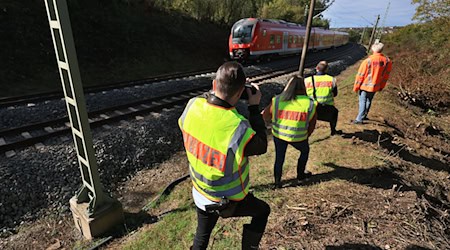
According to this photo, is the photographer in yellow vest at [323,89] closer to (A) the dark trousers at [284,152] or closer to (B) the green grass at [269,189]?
(B) the green grass at [269,189]

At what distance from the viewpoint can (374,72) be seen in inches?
233

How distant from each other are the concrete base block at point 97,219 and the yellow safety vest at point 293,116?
2.69 metres

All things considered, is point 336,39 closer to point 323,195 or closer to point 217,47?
point 217,47

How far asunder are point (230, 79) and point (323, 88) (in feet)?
13.1

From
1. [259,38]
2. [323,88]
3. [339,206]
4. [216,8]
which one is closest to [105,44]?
[259,38]

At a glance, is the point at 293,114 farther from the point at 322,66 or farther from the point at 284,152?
the point at 322,66

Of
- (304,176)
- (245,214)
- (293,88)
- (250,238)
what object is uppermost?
(293,88)

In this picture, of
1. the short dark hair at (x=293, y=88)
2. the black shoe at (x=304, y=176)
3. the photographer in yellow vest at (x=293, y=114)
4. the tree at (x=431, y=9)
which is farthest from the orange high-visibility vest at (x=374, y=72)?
the tree at (x=431, y=9)

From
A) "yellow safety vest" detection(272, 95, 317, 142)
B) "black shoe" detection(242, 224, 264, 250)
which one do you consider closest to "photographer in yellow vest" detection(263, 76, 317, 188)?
"yellow safety vest" detection(272, 95, 317, 142)

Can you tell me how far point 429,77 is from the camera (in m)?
9.82

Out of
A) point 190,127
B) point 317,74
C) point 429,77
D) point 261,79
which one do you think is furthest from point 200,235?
point 429,77

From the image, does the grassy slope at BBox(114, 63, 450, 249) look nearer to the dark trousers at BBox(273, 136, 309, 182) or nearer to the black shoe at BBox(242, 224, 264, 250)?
the dark trousers at BBox(273, 136, 309, 182)

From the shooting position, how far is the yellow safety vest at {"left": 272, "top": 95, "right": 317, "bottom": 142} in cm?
349

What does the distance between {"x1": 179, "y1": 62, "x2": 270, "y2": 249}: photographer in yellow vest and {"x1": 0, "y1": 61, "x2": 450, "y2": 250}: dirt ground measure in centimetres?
117
